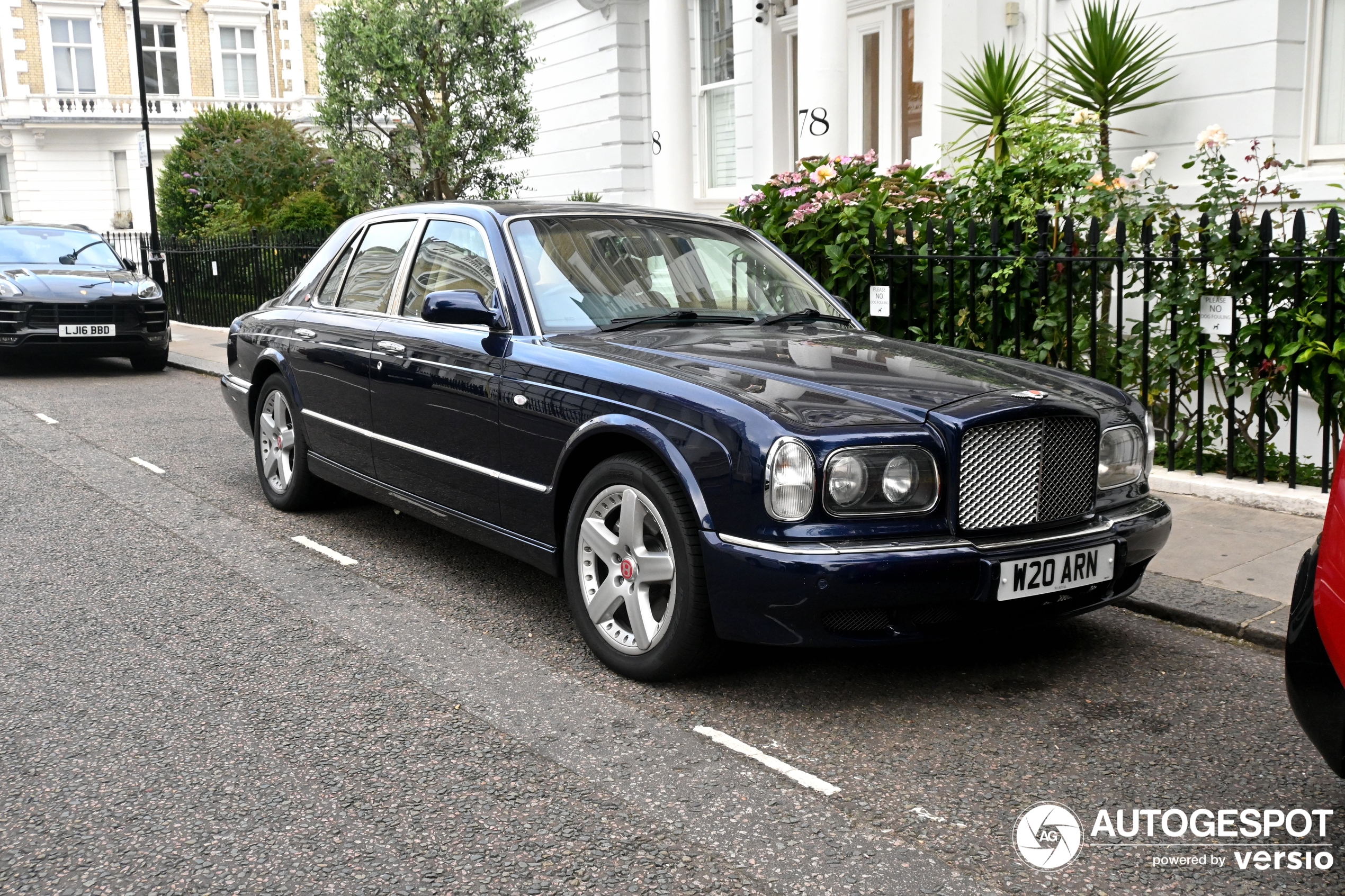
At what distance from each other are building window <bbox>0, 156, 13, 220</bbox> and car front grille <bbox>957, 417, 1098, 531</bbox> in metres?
46.0

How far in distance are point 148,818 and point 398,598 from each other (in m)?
2.09

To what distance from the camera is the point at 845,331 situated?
5.36 metres

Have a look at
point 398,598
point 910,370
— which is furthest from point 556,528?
point 910,370

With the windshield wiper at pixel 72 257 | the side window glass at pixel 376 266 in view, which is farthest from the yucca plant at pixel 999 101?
the windshield wiper at pixel 72 257

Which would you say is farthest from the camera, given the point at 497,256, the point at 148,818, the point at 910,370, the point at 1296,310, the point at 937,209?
the point at 937,209

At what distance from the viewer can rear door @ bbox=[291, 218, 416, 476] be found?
5938 mm

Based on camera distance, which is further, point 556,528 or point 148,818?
point 556,528

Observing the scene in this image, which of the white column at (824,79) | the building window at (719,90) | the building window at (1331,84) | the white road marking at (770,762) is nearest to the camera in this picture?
the white road marking at (770,762)

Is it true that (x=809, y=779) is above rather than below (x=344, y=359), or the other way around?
below

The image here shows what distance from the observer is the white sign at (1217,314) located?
666 centimetres

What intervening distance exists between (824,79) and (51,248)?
9.05 meters

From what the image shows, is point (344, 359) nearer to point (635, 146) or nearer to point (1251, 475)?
point (1251, 475)

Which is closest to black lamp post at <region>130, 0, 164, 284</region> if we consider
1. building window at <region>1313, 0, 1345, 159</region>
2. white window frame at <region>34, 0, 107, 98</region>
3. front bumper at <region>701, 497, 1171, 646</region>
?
building window at <region>1313, 0, 1345, 159</region>

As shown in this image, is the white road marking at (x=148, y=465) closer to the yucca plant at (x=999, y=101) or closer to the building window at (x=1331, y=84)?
the yucca plant at (x=999, y=101)
